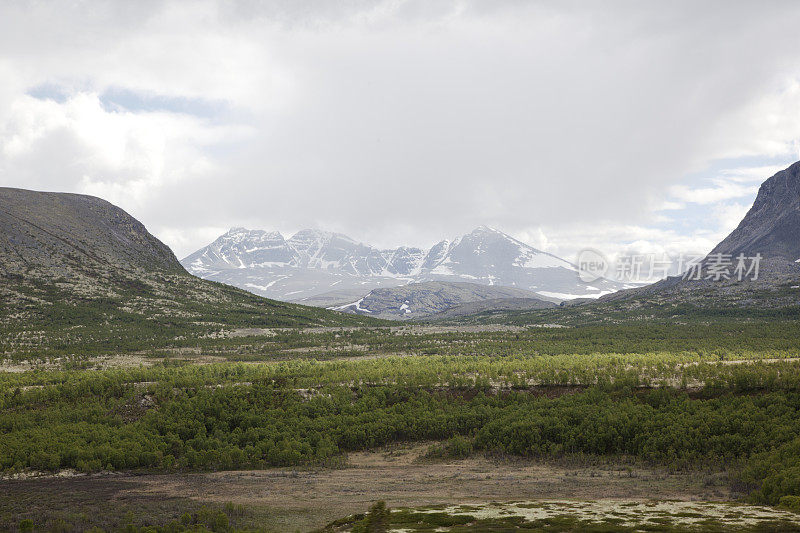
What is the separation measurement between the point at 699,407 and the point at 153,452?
42.1 m

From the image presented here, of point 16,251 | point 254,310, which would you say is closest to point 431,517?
point 254,310

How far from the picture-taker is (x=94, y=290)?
386 feet

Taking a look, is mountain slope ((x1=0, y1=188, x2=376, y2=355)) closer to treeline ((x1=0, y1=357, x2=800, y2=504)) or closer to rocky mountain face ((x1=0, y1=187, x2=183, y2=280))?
rocky mountain face ((x1=0, y1=187, x2=183, y2=280))

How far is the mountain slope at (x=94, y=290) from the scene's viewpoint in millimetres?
94875

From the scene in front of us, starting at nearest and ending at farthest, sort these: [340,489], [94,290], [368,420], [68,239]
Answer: [340,489] < [368,420] < [94,290] < [68,239]

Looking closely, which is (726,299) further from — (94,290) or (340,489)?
(94,290)

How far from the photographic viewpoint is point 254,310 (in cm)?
13250

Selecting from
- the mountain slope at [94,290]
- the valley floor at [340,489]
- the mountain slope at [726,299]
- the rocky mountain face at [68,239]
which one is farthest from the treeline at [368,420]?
the mountain slope at [726,299]

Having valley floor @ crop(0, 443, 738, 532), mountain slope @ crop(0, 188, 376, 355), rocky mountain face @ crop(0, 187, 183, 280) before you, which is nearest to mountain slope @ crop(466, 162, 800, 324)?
mountain slope @ crop(0, 188, 376, 355)

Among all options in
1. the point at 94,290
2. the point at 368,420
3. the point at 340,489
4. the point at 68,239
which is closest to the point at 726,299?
the point at 368,420

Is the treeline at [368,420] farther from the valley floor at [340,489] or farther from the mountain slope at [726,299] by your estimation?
the mountain slope at [726,299]

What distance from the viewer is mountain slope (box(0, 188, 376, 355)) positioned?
94.9 metres

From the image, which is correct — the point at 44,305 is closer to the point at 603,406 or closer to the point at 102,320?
the point at 102,320

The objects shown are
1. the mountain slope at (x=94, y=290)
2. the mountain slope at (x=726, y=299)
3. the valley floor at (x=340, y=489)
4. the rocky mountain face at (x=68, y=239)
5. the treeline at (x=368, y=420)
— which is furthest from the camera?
the mountain slope at (x=726, y=299)
